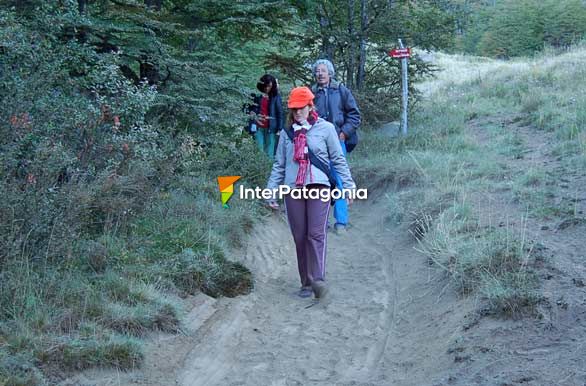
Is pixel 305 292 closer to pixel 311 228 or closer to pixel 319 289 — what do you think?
pixel 319 289

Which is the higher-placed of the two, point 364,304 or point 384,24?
point 384,24

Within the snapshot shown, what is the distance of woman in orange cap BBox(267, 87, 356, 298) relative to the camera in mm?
6793

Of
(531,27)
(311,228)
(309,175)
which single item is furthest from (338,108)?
(531,27)

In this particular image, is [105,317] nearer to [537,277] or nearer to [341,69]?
[537,277]

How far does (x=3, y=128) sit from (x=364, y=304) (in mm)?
3575

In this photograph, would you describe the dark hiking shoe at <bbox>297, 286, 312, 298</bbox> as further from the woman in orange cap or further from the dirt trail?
the dirt trail

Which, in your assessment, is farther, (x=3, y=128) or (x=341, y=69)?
(x=341, y=69)

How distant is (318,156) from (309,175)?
209 millimetres

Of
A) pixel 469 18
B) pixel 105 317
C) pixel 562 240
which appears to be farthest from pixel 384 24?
pixel 105 317

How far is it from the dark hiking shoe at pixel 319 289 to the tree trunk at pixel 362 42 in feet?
29.3

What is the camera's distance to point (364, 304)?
22.2 ft

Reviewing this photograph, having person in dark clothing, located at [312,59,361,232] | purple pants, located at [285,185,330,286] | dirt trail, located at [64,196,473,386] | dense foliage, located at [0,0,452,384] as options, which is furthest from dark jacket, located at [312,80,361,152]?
purple pants, located at [285,185,330,286]

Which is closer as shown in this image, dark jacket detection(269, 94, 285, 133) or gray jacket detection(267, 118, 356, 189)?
gray jacket detection(267, 118, 356, 189)

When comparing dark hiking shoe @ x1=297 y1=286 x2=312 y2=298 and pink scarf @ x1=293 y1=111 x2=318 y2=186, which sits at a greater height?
→ pink scarf @ x1=293 y1=111 x2=318 y2=186
